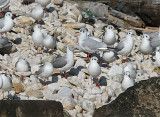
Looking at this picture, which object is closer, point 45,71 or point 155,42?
point 45,71

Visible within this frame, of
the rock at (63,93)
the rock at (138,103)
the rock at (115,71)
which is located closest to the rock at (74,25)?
the rock at (115,71)

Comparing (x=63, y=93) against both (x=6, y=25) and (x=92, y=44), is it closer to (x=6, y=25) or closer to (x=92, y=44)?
(x=92, y=44)

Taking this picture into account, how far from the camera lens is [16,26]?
14.3 metres

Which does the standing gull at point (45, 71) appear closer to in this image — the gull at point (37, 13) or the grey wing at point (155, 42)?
the gull at point (37, 13)

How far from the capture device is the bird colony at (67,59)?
32.9 ft

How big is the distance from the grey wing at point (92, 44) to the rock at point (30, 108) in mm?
5309

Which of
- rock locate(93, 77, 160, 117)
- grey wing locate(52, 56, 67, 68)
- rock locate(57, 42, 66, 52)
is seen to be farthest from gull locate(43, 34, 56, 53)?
rock locate(93, 77, 160, 117)

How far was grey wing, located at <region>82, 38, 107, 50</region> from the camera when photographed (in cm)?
1259

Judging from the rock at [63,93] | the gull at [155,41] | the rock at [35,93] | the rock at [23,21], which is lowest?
the gull at [155,41]

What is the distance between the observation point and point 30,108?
7.27 m

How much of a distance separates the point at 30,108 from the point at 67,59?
4.11 metres

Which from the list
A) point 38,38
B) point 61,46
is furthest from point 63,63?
point 61,46

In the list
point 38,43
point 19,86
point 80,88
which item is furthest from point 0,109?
point 38,43

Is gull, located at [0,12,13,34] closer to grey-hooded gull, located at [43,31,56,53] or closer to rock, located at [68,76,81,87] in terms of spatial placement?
grey-hooded gull, located at [43,31,56,53]
